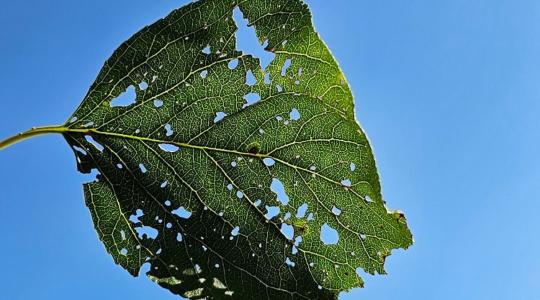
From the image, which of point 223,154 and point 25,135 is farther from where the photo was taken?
point 223,154

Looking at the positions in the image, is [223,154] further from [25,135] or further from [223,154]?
[25,135]

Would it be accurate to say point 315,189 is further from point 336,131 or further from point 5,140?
point 5,140

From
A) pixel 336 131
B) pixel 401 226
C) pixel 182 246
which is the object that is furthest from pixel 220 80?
pixel 401 226

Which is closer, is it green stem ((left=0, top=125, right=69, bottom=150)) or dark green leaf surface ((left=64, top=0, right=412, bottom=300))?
green stem ((left=0, top=125, right=69, bottom=150))

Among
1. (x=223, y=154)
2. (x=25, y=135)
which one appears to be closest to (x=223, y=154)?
(x=223, y=154)

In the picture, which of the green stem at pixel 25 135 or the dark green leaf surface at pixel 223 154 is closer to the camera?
the green stem at pixel 25 135
